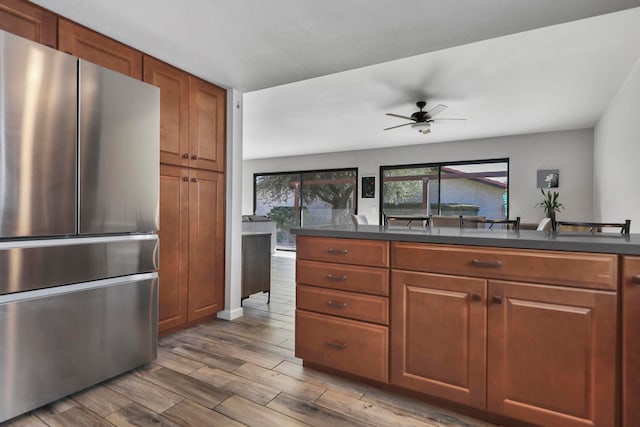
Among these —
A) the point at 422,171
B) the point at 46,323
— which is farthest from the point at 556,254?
the point at 422,171

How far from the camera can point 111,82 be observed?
1810 mm

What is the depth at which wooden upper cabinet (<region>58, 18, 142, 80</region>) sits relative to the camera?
1973 millimetres

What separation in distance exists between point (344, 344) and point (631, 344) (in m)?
1.24

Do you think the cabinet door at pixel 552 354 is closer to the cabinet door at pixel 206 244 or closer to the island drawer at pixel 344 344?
the island drawer at pixel 344 344

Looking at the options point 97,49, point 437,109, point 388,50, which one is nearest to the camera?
point 97,49

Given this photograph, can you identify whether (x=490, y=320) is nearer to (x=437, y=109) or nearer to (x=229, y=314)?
(x=229, y=314)

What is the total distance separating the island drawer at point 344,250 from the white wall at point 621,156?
2.83m

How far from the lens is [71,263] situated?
1.64 meters

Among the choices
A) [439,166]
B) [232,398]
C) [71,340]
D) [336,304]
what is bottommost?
[232,398]

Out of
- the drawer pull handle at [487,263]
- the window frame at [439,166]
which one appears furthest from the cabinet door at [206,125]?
the window frame at [439,166]

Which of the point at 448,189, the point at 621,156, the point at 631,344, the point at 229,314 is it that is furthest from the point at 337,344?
the point at 448,189

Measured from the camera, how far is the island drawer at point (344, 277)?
1.77m

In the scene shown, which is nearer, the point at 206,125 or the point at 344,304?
the point at 344,304

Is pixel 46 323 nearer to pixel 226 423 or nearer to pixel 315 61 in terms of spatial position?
pixel 226 423
